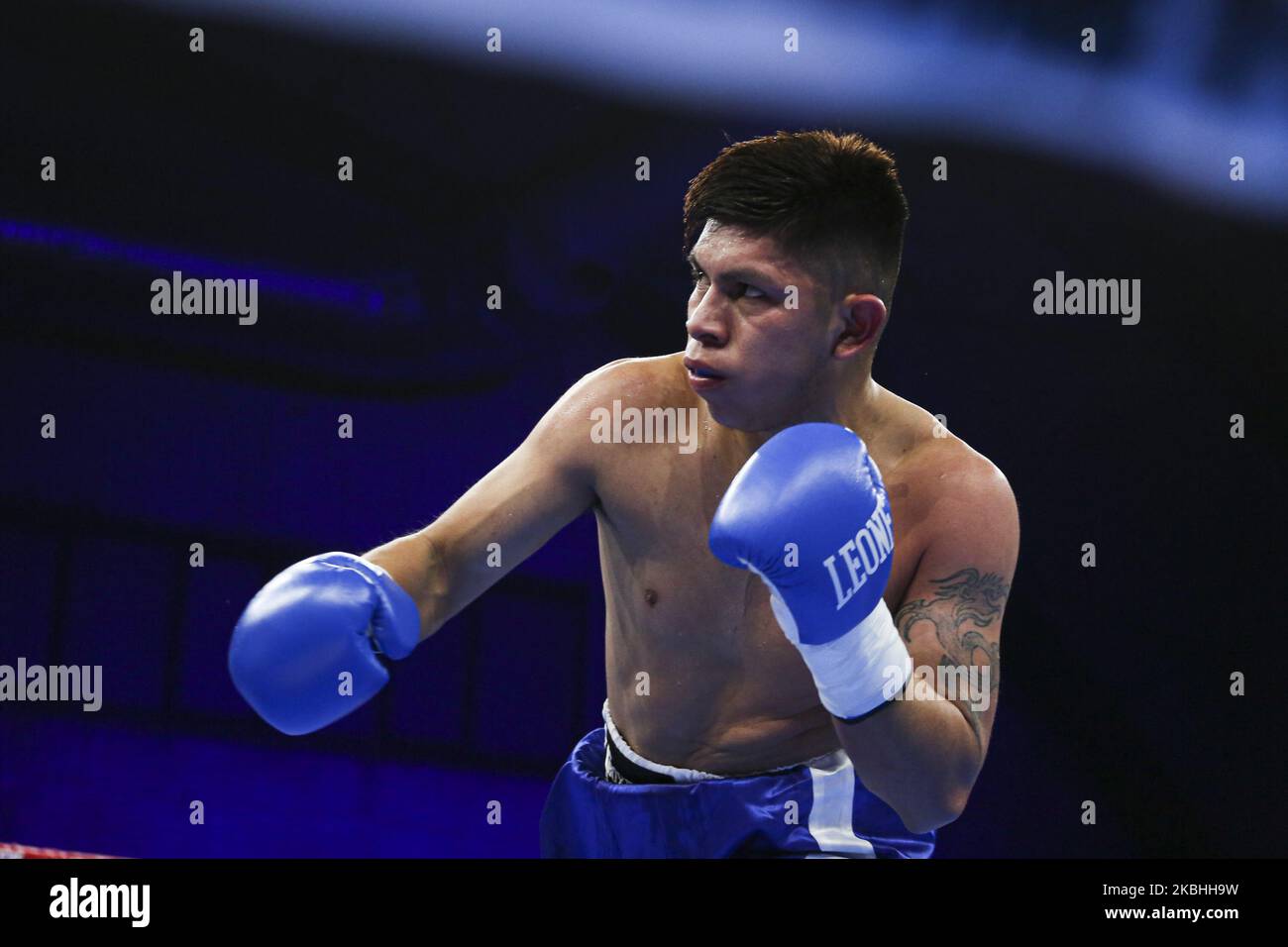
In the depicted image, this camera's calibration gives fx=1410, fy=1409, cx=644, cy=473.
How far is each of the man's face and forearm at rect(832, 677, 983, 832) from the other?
0.46 metres

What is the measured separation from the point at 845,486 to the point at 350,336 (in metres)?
1.78

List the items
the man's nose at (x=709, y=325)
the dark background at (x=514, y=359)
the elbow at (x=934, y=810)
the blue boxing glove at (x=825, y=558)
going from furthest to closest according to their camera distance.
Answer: the dark background at (x=514, y=359) < the man's nose at (x=709, y=325) < the elbow at (x=934, y=810) < the blue boxing glove at (x=825, y=558)

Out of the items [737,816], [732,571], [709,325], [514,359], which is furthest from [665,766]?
[514,359]

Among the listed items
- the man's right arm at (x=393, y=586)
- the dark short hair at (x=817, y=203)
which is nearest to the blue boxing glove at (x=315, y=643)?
the man's right arm at (x=393, y=586)

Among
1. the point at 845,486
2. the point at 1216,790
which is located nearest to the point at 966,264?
the point at 1216,790

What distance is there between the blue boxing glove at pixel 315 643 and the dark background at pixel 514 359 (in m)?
1.33

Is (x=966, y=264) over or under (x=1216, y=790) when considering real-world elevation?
over

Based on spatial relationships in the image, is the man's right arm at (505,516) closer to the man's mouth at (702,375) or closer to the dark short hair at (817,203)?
the man's mouth at (702,375)

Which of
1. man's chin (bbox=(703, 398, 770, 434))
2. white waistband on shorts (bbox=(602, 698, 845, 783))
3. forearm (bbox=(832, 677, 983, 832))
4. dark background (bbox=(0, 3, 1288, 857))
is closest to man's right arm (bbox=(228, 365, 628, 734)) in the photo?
man's chin (bbox=(703, 398, 770, 434))

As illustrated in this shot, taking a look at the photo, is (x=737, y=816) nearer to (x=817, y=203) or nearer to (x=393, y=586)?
(x=393, y=586)

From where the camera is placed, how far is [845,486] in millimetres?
1653

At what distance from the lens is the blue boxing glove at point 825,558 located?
1603 millimetres

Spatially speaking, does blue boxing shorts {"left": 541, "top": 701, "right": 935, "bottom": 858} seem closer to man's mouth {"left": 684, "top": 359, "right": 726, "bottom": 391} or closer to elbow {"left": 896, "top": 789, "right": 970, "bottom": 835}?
elbow {"left": 896, "top": 789, "right": 970, "bottom": 835}
